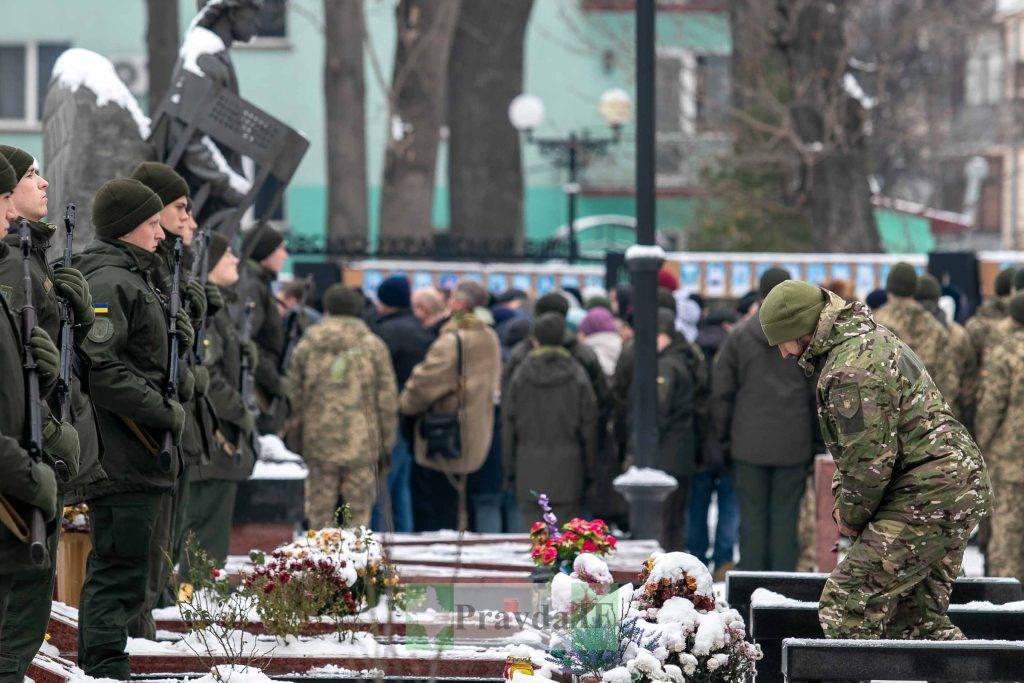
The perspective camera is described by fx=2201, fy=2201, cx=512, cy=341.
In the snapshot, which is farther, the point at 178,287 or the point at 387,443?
the point at 387,443

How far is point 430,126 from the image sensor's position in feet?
81.9

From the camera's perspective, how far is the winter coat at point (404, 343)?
15.0 meters

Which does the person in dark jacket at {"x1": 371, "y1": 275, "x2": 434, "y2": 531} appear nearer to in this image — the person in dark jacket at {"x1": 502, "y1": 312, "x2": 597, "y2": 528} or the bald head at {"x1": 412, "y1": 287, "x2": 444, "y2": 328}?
the bald head at {"x1": 412, "y1": 287, "x2": 444, "y2": 328}

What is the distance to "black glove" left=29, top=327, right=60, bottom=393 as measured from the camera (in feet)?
20.8

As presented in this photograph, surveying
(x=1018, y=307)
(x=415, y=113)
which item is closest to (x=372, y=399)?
(x=1018, y=307)

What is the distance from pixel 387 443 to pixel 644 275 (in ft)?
8.61

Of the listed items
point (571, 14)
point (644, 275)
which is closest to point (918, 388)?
point (644, 275)

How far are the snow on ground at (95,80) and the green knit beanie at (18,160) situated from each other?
4.01 m

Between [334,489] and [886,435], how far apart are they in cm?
664

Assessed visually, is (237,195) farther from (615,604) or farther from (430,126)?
(430,126)

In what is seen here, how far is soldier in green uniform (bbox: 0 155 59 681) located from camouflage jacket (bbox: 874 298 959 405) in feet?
25.8

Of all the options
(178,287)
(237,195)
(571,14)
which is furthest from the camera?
(571,14)

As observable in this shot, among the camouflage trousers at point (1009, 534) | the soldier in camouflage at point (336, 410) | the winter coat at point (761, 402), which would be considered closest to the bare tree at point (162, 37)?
the soldier in camouflage at point (336, 410)

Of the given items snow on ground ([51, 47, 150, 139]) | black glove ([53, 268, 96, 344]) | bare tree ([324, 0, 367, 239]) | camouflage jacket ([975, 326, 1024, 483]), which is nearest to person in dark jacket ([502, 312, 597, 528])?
camouflage jacket ([975, 326, 1024, 483])
